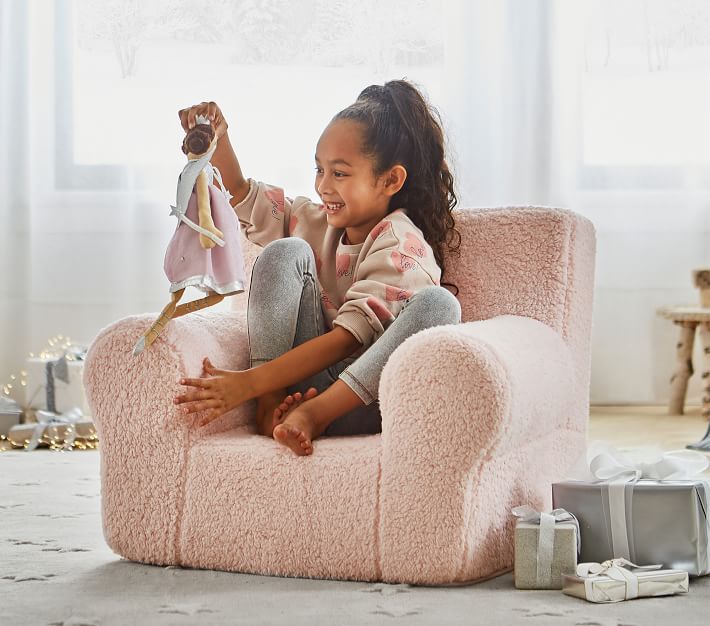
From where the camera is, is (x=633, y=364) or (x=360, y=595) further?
(x=633, y=364)

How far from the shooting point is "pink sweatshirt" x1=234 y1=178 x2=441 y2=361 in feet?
4.72

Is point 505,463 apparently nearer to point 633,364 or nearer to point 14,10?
point 633,364

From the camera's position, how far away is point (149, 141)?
3.13 meters

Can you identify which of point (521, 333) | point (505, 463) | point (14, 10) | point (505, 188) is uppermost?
point (14, 10)

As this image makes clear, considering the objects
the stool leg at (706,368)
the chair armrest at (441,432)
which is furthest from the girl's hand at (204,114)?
the stool leg at (706,368)

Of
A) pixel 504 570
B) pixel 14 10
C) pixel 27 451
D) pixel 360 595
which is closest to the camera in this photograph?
pixel 360 595

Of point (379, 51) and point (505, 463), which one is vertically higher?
point (379, 51)

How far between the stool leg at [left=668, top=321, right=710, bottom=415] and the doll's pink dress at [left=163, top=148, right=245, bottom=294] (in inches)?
76.7

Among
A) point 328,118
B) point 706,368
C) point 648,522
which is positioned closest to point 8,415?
point 328,118

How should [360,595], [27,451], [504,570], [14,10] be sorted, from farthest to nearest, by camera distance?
1. [14,10]
2. [27,451]
3. [504,570]
4. [360,595]

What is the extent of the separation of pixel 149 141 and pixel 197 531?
198 cm

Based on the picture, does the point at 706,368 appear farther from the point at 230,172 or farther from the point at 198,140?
the point at 198,140

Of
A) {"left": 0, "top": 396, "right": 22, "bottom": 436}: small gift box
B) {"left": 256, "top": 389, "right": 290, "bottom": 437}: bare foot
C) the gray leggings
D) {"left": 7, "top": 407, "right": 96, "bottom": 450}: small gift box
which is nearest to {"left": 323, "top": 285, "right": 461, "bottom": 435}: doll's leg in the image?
the gray leggings

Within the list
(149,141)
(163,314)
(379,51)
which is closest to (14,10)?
(149,141)
